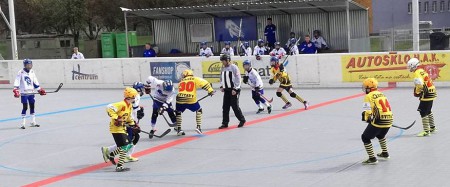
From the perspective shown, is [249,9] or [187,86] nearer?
[187,86]

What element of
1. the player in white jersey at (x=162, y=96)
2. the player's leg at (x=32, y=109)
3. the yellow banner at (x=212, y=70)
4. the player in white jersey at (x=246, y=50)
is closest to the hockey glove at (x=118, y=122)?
the player in white jersey at (x=162, y=96)

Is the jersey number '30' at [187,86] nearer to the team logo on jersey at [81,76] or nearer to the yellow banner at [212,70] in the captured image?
the yellow banner at [212,70]

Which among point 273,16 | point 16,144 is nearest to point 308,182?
point 16,144

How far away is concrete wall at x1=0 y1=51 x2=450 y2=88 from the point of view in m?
25.7

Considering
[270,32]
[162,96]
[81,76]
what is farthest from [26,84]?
[270,32]

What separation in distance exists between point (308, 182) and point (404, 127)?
18.7 feet

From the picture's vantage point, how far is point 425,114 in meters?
14.4

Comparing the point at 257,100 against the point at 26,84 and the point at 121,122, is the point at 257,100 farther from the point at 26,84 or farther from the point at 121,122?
the point at 121,122

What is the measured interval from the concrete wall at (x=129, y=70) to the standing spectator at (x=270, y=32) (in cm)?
797

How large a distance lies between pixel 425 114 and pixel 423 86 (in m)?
0.58

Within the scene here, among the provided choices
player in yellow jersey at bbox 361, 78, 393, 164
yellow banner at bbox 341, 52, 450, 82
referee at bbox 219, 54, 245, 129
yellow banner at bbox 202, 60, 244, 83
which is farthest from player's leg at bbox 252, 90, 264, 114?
player in yellow jersey at bbox 361, 78, 393, 164

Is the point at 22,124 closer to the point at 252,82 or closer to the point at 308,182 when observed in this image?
the point at 252,82

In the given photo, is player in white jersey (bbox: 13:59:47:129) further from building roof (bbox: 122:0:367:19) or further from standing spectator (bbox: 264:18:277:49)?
standing spectator (bbox: 264:18:277:49)

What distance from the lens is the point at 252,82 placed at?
1938 cm
